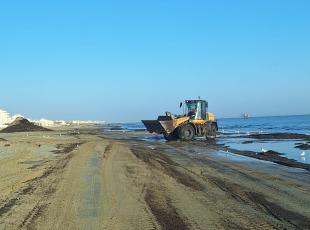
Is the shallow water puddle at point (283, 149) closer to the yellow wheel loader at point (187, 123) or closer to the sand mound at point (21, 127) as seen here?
the yellow wheel loader at point (187, 123)

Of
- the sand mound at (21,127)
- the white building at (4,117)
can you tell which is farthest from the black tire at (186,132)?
the white building at (4,117)

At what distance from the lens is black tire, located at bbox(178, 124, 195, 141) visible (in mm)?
31522

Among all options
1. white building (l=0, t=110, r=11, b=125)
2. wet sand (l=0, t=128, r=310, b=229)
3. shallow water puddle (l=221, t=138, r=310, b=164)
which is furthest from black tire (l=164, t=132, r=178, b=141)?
white building (l=0, t=110, r=11, b=125)

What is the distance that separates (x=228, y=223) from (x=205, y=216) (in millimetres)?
542

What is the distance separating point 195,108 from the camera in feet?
107

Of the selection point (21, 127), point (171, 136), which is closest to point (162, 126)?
point (171, 136)

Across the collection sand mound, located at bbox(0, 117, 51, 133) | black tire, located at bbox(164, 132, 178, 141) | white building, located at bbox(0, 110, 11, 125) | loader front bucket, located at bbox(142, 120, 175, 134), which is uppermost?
white building, located at bbox(0, 110, 11, 125)

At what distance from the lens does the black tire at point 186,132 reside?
31522 millimetres

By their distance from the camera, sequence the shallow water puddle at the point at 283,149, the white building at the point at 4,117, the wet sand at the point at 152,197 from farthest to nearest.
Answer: the white building at the point at 4,117 → the shallow water puddle at the point at 283,149 → the wet sand at the point at 152,197

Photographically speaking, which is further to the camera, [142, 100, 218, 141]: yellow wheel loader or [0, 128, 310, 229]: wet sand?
[142, 100, 218, 141]: yellow wheel loader

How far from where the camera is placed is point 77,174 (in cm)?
1270

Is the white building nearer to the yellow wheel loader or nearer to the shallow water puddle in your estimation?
the yellow wheel loader

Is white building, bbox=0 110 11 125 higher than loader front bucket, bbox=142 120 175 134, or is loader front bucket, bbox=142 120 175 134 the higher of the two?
white building, bbox=0 110 11 125

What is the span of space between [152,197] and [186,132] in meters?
22.8
